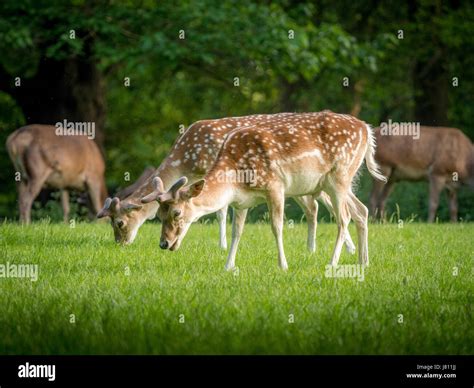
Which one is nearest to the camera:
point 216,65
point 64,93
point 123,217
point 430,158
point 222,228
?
point 123,217

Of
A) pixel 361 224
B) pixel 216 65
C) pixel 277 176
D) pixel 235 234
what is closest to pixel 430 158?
pixel 216 65

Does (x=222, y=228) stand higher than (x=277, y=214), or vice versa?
(x=277, y=214)

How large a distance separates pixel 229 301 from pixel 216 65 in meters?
13.5

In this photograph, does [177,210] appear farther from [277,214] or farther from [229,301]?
[229,301]

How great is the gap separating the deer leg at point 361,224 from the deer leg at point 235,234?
1.14 m

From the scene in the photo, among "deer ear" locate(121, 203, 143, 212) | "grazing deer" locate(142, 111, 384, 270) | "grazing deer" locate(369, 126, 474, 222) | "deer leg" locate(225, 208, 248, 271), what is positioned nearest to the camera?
"grazing deer" locate(142, 111, 384, 270)

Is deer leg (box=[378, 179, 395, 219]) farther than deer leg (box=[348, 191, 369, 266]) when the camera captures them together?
Yes

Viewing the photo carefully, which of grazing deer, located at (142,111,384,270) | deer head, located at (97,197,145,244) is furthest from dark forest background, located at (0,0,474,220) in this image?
grazing deer, located at (142,111,384,270)

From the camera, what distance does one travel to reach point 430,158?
16500 millimetres

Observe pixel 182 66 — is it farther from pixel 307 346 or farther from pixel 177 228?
pixel 307 346

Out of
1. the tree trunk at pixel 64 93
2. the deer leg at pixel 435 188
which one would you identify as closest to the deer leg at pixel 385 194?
the deer leg at pixel 435 188

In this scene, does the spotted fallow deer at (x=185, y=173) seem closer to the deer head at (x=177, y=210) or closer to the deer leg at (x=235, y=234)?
the deer leg at (x=235, y=234)

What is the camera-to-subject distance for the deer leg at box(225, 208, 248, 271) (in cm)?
833

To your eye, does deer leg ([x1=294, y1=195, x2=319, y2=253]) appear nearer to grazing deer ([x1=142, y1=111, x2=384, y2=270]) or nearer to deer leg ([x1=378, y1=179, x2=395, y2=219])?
grazing deer ([x1=142, y1=111, x2=384, y2=270])
